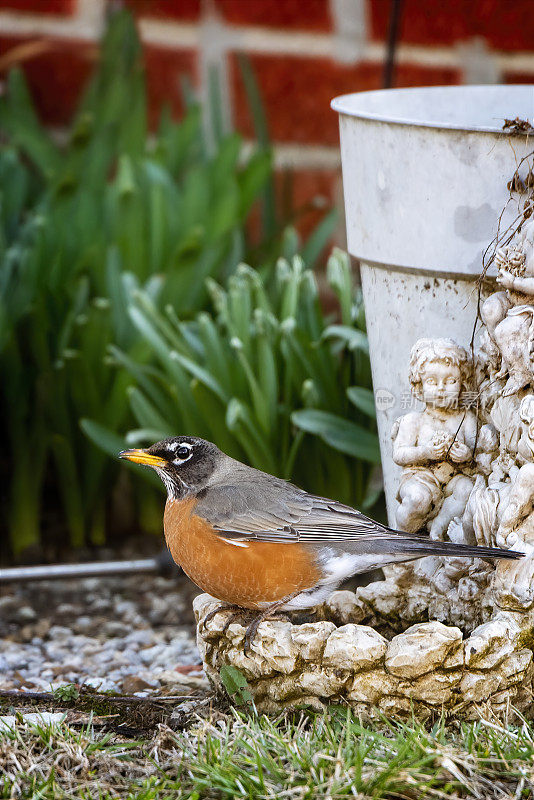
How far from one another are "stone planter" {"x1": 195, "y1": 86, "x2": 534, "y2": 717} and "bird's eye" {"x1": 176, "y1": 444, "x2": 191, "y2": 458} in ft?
1.04

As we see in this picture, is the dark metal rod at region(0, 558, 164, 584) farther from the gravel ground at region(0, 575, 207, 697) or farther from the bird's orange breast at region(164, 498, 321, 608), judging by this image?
the bird's orange breast at region(164, 498, 321, 608)

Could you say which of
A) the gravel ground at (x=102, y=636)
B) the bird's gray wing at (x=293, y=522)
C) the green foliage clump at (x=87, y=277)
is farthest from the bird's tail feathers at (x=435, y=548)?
the green foliage clump at (x=87, y=277)

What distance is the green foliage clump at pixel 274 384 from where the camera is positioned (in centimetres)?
302

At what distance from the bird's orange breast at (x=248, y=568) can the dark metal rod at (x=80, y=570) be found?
1.02 meters

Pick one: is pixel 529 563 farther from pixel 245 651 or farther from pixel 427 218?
pixel 427 218

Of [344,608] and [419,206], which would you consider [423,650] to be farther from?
[419,206]

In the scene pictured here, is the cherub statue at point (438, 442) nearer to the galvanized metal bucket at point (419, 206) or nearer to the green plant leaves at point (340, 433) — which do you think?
the galvanized metal bucket at point (419, 206)

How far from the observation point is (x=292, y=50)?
4.48 meters

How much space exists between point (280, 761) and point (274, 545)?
0.51m

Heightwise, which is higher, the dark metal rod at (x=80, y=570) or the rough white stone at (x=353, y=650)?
the rough white stone at (x=353, y=650)

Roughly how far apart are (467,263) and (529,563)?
2.08 ft

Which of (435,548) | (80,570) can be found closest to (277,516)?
(435,548)

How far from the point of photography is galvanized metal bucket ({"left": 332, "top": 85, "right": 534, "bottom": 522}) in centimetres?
222

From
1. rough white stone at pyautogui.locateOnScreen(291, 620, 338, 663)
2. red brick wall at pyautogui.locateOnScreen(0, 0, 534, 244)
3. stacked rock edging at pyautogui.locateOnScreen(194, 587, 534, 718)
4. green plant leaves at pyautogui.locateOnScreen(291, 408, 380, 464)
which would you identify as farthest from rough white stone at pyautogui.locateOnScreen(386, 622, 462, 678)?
red brick wall at pyautogui.locateOnScreen(0, 0, 534, 244)
